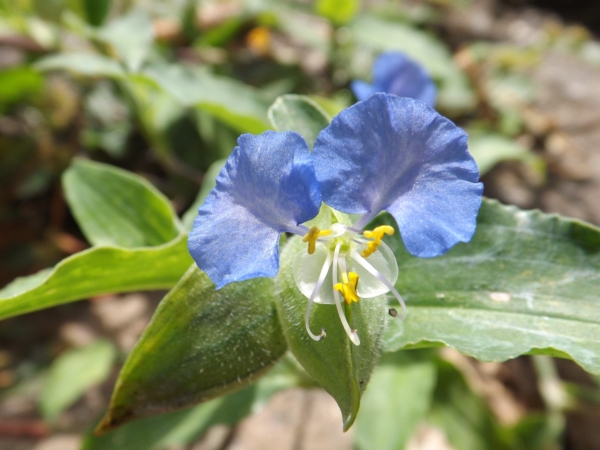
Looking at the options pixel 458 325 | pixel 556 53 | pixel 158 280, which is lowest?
pixel 556 53

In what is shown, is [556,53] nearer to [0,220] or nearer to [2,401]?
[0,220]

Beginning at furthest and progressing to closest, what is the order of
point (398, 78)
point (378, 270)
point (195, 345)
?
1. point (398, 78)
2. point (195, 345)
3. point (378, 270)

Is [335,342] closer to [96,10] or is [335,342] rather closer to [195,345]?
[195,345]

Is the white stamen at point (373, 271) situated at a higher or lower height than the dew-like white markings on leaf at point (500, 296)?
higher

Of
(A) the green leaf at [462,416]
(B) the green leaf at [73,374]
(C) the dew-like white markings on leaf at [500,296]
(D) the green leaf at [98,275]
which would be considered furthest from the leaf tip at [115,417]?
(A) the green leaf at [462,416]

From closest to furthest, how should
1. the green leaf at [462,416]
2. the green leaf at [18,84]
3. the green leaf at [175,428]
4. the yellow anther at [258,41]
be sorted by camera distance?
the green leaf at [175,428]
the green leaf at [462,416]
the green leaf at [18,84]
the yellow anther at [258,41]

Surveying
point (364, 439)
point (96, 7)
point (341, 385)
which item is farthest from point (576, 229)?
point (96, 7)

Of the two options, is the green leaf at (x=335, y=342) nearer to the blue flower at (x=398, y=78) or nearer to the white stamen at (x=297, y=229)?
the white stamen at (x=297, y=229)

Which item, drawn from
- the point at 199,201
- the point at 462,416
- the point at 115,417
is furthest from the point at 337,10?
the point at 115,417
